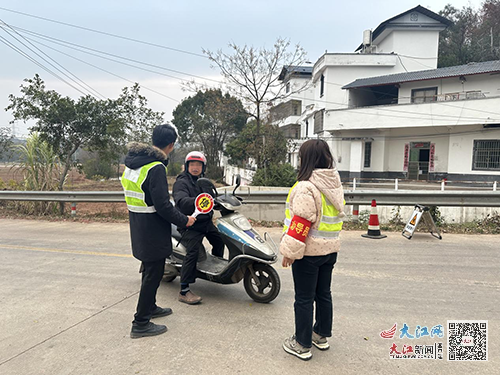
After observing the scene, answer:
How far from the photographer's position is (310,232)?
2.89m

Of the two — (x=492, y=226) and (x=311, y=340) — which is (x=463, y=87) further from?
(x=311, y=340)

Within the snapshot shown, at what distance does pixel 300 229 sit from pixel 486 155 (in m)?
26.8

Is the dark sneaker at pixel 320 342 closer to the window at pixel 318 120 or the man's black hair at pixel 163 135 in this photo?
the man's black hair at pixel 163 135

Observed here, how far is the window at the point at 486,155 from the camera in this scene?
24.0 meters

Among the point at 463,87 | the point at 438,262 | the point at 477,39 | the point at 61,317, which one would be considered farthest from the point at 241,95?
the point at 477,39

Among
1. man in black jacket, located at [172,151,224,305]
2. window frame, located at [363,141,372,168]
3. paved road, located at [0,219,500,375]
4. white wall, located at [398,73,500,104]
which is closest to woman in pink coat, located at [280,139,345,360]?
paved road, located at [0,219,500,375]

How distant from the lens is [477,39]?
3894cm

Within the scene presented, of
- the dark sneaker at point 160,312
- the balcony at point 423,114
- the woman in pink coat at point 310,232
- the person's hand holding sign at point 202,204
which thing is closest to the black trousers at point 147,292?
the dark sneaker at point 160,312

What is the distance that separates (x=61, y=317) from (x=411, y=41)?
33.5 m

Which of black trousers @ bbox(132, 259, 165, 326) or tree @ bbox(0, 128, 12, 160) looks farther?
tree @ bbox(0, 128, 12, 160)

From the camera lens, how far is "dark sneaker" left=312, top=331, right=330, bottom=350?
3125mm

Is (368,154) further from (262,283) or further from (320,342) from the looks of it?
(320,342)

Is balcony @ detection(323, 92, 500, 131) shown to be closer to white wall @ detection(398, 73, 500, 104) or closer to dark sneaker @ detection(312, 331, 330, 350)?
white wall @ detection(398, 73, 500, 104)

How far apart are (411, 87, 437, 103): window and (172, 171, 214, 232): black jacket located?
26626mm
